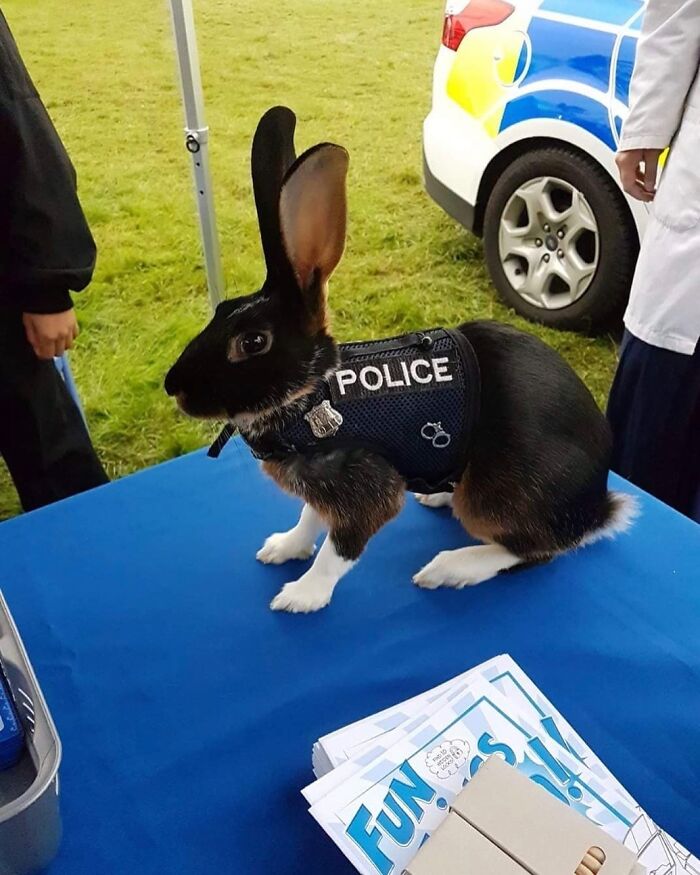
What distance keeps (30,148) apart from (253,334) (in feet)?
1.63

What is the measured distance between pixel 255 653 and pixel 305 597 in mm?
82

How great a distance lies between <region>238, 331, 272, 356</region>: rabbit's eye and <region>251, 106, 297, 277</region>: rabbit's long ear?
8 cm

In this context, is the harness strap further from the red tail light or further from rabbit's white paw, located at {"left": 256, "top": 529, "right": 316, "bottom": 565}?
the red tail light

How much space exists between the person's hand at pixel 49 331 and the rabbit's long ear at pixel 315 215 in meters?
0.56

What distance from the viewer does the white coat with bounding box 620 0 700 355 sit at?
1183mm

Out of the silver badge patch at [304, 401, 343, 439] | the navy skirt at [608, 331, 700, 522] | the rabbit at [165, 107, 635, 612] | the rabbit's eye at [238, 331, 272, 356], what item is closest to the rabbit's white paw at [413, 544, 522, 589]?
the rabbit at [165, 107, 635, 612]

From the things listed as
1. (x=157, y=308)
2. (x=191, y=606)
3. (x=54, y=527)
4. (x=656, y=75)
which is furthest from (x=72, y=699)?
(x=157, y=308)

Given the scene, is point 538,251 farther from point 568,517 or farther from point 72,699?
point 72,699

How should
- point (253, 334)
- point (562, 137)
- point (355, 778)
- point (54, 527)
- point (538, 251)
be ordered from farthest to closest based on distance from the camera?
1. point (538, 251)
2. point (562, 137)
3. point (54, 527)
4. point (253, 334)
5. point (355, 778)

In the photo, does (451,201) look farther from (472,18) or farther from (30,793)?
(30,793)

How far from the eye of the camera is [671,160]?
1234 millimetres

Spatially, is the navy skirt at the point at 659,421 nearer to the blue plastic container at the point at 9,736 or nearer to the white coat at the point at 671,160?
the white coat at the point at 671,160

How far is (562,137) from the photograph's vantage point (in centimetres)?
208

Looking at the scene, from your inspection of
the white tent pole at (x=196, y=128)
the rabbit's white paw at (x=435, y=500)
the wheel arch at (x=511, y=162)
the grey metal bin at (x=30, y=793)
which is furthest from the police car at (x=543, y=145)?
the grey metal bin at (x=30, y=793)
